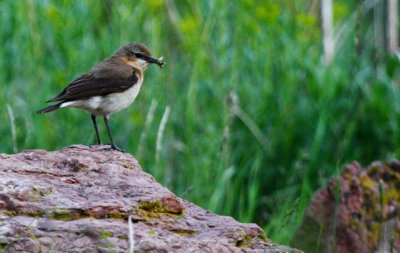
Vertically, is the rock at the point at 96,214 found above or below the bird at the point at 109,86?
below

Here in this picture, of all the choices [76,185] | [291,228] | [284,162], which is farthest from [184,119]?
[76,185]

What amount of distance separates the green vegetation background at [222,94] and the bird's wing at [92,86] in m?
0.74

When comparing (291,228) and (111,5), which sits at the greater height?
(111,5)

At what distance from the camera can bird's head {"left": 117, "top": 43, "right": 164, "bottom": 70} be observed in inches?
299

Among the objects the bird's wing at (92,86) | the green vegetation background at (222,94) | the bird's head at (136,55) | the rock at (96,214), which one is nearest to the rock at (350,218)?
the green vegetation background at (222,94)

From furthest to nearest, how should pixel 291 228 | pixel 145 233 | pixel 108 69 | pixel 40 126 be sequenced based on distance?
pixel 40 126 < pixel 108 69 < pixel 291 228 < pixel 145 233

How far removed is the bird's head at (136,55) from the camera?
7.61 meters

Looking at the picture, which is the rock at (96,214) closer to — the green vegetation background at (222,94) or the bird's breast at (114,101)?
the bird's breast at (114,101)

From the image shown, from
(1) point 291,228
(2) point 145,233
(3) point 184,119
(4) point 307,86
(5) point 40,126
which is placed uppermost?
(4) point 307,86

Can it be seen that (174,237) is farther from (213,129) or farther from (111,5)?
(111,5)

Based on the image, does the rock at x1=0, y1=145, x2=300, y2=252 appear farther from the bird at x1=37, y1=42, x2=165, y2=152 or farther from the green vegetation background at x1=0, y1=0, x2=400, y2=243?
the green vegetation background at x1=0, y1=0, x2=400, y2=243

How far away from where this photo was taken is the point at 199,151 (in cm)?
804

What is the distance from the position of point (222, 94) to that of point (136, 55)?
1.16 m

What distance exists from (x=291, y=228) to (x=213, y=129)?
2113 mm
